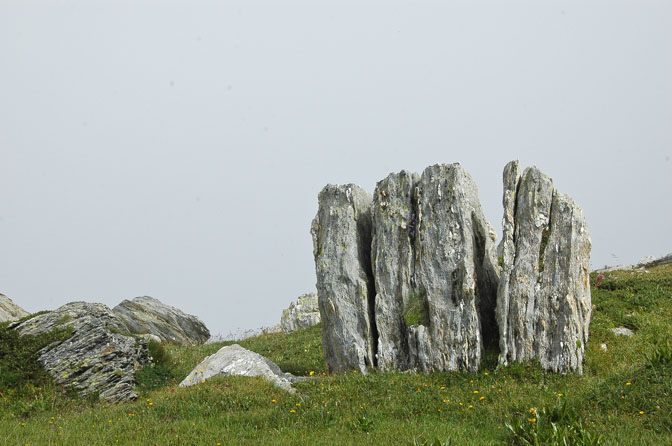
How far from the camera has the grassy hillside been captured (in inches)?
505

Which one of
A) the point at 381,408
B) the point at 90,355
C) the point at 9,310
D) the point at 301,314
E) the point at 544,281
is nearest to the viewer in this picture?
the point at 381,408

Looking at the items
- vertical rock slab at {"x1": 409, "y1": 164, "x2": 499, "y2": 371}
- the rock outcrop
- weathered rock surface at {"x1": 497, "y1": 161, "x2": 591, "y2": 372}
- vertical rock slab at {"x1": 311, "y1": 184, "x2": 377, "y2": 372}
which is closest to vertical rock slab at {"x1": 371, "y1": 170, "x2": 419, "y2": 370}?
the rock outcrop

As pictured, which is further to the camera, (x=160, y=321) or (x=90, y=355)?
(x=160, y=321)

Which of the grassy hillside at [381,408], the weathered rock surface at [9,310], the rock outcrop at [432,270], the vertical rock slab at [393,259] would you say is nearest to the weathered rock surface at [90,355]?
the grassy hillside at [381,408]

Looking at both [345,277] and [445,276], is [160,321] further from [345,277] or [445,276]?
[445,276]

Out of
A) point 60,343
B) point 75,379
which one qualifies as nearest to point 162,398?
point 75,379

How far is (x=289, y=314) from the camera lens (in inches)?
1636

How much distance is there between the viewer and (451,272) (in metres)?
19.8

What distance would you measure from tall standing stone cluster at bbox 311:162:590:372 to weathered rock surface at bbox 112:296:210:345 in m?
20.9

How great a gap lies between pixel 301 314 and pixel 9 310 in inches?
724

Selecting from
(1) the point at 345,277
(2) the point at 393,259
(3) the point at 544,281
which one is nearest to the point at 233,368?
(1) the point at 345,277

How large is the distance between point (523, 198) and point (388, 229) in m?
4.98

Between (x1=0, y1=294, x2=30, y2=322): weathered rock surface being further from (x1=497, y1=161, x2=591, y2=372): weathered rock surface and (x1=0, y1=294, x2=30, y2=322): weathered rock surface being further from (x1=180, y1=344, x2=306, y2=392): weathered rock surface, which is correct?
(x1=497, y1=161, x2=591, y2=372): weathered rock surface

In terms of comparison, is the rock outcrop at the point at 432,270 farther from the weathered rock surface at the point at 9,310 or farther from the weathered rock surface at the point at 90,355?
the weathered rock surface at the point at 9,310
